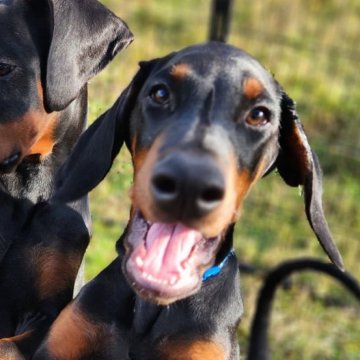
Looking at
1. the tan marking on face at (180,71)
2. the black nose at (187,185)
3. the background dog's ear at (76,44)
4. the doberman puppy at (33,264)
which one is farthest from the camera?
the doberman puppy at (33,264)

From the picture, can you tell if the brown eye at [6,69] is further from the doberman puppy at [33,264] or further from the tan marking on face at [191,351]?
the tan marking on face at [191,351]

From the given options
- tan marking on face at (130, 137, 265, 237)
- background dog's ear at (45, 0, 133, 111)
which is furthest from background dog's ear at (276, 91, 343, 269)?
background dog's ear at (45, 0, 133, 111)

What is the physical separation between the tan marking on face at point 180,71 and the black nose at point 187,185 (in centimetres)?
38

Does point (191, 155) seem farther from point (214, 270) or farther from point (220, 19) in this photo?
point (220, 19)

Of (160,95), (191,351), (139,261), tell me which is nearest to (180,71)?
(160,95)

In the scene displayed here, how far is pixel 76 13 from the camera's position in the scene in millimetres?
3086

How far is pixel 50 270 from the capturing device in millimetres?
3160

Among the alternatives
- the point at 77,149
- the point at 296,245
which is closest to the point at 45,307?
the point at 77,149

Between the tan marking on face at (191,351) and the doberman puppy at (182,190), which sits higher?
the doberman puppy at (182,190)

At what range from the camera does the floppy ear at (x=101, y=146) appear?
2.76 m

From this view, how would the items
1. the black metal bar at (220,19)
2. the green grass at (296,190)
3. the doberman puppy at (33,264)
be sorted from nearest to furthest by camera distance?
the doberman puppy at (33,264) → the green grass at (296,190) → the black metal bar at (220,19)

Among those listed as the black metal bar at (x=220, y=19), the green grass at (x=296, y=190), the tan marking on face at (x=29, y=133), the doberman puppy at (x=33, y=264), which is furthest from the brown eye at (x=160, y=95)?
the black metal bar at (x=220, y=19)

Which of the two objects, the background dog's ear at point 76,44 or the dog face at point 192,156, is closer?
the dog face at point 192,156

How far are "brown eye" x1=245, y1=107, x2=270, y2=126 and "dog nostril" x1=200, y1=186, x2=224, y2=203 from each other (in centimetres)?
39
